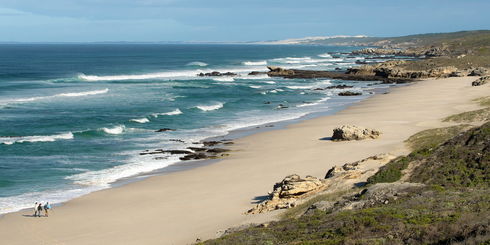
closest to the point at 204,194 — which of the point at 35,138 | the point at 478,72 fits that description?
the point at 35,138

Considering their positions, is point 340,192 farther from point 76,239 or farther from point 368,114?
point 368,114

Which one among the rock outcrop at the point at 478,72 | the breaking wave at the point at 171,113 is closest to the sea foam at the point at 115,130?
the breaking wave at the point at 171,113

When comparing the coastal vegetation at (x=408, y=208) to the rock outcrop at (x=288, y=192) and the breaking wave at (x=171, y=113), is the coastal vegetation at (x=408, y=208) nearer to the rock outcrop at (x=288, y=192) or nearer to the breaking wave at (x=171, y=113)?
the rock outcrop at (x=288, y=192)

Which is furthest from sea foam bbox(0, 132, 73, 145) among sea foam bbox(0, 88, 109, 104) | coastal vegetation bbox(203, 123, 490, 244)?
coastal vegetation bbox(203, 123, 490, 244)

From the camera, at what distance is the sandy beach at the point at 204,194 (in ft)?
55.4

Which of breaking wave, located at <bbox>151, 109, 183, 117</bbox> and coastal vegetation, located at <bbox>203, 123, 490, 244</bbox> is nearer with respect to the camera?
coastal vegetation, located at <bbox>203, 123, 490, 244</bbox>

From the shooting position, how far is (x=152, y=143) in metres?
33.0

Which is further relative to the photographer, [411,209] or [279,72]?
[279,72]

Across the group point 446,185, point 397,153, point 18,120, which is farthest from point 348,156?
point 18,120

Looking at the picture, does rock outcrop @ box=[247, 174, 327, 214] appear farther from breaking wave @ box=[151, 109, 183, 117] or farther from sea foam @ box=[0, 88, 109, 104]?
sea foam @ box=[0, 88, 109, 104]

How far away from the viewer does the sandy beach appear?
1689 cm

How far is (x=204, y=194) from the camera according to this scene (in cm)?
2108

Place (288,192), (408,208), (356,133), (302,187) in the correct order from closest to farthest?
(408,208), (288,192), (302,187), (356,133)

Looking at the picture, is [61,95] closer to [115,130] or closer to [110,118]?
[110,118]
